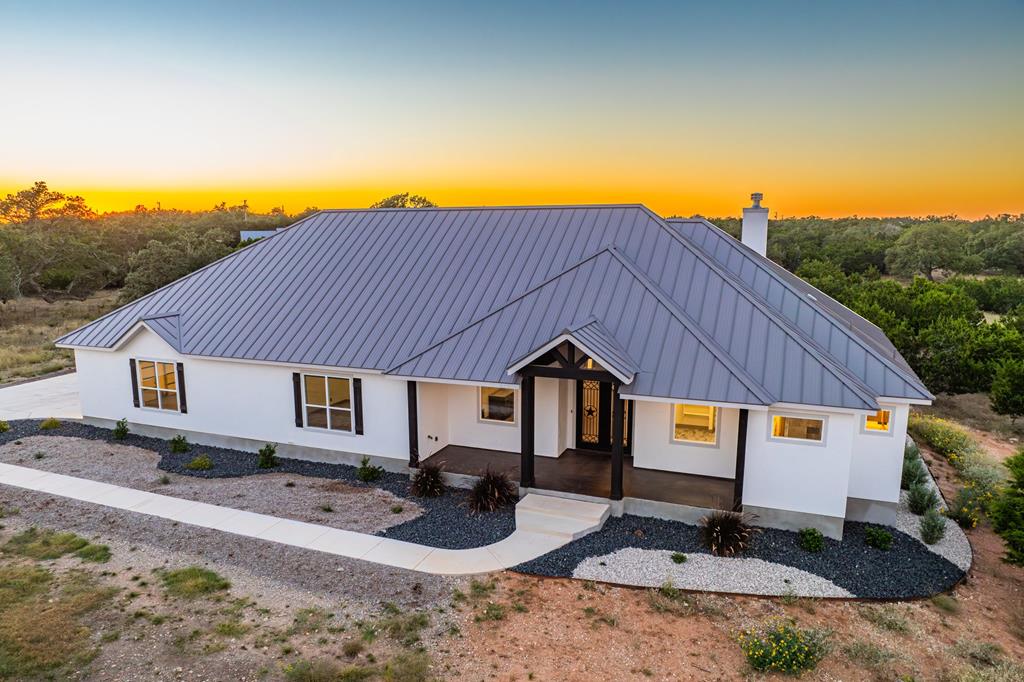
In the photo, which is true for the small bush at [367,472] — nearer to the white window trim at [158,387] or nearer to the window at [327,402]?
the window at [327,402]

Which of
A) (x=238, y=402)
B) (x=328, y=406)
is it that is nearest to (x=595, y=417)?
(x=328, y=406)

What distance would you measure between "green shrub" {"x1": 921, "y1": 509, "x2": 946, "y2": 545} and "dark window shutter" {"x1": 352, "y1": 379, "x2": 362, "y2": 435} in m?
13.7

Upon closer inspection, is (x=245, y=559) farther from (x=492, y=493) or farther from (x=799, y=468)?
(x=799, y=468)

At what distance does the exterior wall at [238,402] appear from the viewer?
15.5m

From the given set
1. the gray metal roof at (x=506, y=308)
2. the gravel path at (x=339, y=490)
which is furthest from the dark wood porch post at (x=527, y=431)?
the gravel path at (x=339, y=490)

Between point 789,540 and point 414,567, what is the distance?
7.75 meters

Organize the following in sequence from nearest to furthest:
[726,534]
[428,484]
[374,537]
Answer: [726,534] < [374,537] < [428,484]

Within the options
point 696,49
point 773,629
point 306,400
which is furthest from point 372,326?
point 696,49

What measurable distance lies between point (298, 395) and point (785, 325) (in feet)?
42.8

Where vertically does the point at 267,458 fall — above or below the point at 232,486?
above

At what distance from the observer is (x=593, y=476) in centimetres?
1410

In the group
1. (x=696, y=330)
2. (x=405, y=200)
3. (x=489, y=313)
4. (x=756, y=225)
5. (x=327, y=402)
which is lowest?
(x=327, y=402)

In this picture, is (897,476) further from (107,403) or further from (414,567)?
(107,403)

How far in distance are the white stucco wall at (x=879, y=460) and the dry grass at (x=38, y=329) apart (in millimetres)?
33833
